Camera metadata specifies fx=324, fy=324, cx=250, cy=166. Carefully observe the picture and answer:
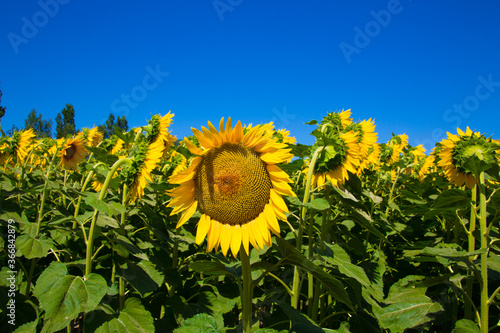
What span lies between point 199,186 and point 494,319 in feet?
9.18

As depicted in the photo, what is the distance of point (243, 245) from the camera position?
1465 mm

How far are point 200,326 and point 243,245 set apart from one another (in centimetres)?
38

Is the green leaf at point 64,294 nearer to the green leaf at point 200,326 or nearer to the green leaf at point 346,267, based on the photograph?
the green leaf at point 200,326

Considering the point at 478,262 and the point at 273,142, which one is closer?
the point at 273,142

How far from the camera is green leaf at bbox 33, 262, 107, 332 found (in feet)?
5.22

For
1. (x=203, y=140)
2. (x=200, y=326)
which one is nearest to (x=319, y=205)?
(x=203, y=140)

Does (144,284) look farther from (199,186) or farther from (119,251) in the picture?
(199,186)

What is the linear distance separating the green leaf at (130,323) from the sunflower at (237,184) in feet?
2.64

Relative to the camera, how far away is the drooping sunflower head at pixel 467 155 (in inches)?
91.0

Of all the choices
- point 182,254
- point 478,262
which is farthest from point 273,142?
point 182,254

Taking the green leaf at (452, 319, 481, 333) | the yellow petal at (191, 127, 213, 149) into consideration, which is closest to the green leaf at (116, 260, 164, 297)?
the yellow petal at (191, 127, 213, 149)

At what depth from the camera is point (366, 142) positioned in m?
3.13
